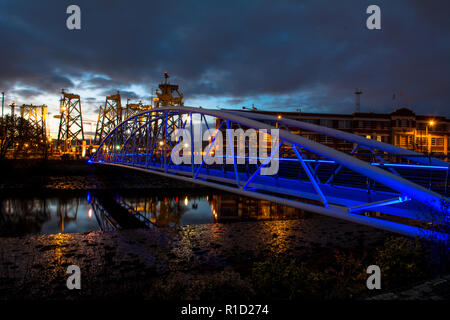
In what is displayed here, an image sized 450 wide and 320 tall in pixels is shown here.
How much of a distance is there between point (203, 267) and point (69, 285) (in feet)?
16.1

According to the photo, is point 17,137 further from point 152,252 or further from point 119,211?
point 152,252

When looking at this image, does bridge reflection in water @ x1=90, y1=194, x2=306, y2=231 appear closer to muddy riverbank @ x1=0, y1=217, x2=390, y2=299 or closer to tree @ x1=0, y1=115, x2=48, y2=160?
muddy riverbank @ x1=0, y1=217, x2=390, y2=299

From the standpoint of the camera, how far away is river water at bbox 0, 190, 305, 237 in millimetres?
19125

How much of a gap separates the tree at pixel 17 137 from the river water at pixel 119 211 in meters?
12.4

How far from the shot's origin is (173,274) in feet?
33.7

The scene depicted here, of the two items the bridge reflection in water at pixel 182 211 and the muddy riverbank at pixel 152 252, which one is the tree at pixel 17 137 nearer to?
the bridge reflection in water at pixel 182 211

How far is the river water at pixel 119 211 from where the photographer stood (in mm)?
19125

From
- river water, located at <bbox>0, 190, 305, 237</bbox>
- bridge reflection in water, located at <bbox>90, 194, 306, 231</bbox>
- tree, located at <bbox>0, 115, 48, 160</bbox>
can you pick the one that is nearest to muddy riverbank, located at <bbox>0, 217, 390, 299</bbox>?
bridge reflection in water, located at <bbox>90, 194, 306, 231</bbox>


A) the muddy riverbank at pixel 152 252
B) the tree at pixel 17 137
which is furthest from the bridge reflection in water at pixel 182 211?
the tree at pixel 17 137

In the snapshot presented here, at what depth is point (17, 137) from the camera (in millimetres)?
37625

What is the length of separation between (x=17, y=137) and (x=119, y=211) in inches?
1016

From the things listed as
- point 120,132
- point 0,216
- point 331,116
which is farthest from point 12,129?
point 331,116

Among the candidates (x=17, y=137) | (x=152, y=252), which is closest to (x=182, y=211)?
(x=152, y=252)
